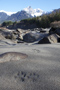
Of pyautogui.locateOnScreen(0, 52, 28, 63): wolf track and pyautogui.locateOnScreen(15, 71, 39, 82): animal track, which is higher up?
pyautogui.locateOnScreen(0, 52, 28, 63): wolf track

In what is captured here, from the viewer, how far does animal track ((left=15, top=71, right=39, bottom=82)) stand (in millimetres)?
896

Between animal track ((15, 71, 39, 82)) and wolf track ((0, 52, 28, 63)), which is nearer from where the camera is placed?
animal track ((15, 71, 39, 82))

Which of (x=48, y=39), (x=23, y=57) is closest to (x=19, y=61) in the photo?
(x=23, y=57)

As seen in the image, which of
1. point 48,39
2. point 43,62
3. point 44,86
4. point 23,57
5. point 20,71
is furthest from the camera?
point 48,39

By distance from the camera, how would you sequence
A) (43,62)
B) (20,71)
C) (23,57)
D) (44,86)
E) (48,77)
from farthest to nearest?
(23,57) → (43,62) → (20,71) → (48,77) → (44,86)

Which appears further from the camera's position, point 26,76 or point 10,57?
point 10,57

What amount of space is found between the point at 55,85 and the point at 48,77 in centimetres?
11

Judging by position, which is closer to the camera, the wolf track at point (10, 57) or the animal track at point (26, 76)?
the animal track at point (26, 76)

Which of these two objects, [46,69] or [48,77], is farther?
[46,69]

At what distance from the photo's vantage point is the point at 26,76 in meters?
0.94

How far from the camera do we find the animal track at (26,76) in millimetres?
896

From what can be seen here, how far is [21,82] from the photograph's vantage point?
0.86 metres

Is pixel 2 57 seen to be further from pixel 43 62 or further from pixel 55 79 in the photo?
pixel 55 79

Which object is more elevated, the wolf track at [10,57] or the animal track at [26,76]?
the wolf track at [10,57]
